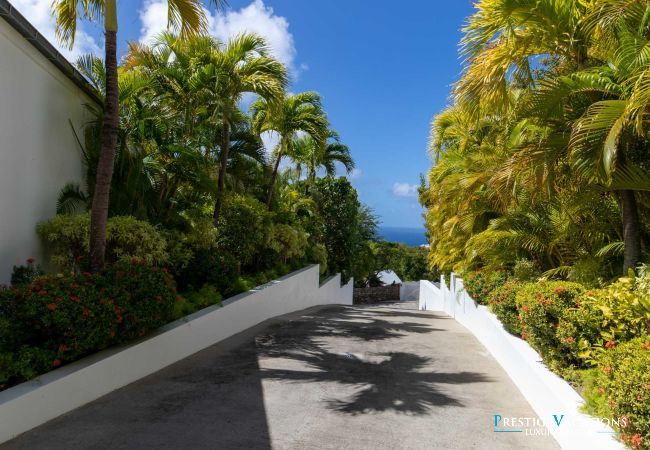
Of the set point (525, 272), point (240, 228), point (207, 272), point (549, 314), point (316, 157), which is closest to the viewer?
point (549, 314)

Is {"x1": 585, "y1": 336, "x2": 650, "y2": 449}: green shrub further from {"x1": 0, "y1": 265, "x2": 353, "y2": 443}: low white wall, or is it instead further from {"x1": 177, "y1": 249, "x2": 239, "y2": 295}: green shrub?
{"x1": 177, "y1": 249, "x2": 239, "y2": 295}: green shrub

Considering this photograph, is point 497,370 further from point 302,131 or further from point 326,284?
point 326,284

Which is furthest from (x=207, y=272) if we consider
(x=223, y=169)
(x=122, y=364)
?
Answer: (x=122, y=364)

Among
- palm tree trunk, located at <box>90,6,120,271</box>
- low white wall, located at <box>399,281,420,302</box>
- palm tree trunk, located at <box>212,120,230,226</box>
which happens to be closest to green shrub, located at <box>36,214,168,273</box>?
palm tree trunk, located at <box>90,6,120,271</box>

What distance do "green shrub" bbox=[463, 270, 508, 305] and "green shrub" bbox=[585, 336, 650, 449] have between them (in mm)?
5052

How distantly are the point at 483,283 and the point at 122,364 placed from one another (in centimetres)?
689

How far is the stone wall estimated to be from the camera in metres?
30.1

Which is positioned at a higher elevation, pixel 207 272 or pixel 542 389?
pixel 207 272

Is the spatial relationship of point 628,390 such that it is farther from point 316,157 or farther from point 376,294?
point 376,294

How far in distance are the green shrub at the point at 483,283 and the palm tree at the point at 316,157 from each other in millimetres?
9002

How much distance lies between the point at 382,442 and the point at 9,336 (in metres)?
3.62

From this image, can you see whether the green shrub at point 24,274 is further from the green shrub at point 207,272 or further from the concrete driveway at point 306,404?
the green shrub at point 207,272

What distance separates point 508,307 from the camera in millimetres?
7168

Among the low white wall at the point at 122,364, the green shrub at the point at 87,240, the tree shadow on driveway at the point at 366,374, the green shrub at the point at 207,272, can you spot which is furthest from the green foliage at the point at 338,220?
the green shrub at the point at 87,240
